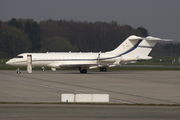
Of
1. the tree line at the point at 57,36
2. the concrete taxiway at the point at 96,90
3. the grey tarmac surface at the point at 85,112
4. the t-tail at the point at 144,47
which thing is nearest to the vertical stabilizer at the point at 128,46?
the t-tail at the point at 144,47

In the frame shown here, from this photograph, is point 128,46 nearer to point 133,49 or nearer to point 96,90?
point 133,49

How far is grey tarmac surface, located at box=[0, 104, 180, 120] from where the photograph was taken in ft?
45.0

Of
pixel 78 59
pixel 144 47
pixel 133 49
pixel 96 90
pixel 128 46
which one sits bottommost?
pixel 96 90

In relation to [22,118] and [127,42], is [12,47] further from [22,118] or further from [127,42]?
[22,118]

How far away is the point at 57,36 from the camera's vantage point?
11950 centimetres

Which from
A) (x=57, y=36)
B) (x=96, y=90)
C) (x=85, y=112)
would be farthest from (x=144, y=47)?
(x=57, y=36)

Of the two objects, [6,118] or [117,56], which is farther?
[117,56]

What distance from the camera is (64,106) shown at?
55.1 feet

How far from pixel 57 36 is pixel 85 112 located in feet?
347

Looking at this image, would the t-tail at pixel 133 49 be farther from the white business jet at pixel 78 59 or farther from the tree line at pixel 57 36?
the tree line at pixel 57 36

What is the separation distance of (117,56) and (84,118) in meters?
37.8

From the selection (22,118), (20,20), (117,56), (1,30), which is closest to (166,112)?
(22,118)

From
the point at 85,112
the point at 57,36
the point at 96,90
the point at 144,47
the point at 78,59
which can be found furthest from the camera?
the point at 57,36

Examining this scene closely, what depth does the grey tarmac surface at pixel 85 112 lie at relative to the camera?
1372cm
